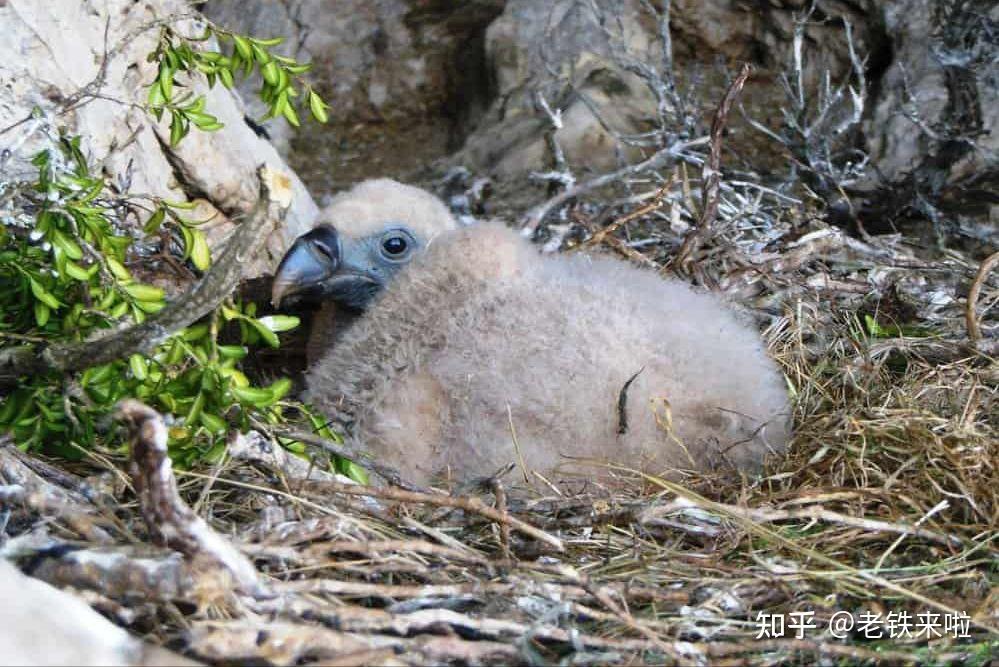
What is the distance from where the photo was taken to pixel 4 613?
1611 millimetres

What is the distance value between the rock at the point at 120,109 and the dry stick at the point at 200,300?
81 cm

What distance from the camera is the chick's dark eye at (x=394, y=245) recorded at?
3.05 meters

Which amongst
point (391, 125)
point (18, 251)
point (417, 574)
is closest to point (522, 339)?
point (417, 574)

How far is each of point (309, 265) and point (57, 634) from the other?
4.63 feet

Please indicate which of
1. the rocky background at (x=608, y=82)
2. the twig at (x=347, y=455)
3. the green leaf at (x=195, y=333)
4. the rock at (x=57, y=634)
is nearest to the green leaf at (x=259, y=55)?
the green leaf at (x=195, y=333)

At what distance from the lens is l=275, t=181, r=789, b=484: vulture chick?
2.45 m

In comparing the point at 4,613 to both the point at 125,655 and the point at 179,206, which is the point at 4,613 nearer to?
the point at 125,655

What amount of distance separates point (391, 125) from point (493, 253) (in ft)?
15.7

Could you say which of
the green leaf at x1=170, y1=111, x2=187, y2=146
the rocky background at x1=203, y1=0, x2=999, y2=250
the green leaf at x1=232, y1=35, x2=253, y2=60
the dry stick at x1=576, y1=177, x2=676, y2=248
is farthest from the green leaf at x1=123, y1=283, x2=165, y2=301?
the rocky background at x1=203, y1=0, x2=999, y2=250

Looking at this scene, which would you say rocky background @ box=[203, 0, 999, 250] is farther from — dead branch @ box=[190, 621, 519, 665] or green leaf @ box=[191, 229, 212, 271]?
dead branch @ box=[190, 621, 519, 665]

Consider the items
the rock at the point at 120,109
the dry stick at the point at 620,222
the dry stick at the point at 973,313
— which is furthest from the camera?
the dry stick at the point at 620,222

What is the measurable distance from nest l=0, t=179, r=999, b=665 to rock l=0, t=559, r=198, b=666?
2.0 inches

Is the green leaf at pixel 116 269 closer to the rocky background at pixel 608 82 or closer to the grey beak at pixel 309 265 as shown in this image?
the grey beak at pixel 309 265

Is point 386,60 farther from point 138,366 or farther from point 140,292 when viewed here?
point 138,366
